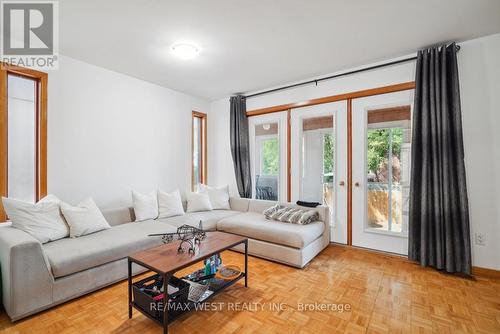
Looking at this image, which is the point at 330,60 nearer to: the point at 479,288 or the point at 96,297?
the point at 479,288

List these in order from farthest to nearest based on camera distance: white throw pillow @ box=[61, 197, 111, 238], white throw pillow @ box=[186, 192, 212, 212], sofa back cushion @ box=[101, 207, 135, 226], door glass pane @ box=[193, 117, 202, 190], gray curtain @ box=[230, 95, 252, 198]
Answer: door glass pane @ box=[193, 117, 202, 190] → gray curtain @ box=[230, 95, 252, 198] → white throw pillow @ box=[186, 192, 212, 212] → sofa back cushion @ box=[101, 207, 135, 226] → white throw pillow @ box=[61, 197, 111, 238]

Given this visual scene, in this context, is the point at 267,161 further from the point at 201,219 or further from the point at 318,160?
the point at 201,219

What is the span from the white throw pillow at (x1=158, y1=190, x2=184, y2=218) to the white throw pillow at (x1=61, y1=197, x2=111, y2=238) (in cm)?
77

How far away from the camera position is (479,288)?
229 cm

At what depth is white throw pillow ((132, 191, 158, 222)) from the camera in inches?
125

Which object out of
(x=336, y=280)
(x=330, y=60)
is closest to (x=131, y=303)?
(x=336, y=280)

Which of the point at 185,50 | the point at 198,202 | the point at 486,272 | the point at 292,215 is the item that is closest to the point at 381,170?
the point at 292,215

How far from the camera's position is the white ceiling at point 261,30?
2.03 meters

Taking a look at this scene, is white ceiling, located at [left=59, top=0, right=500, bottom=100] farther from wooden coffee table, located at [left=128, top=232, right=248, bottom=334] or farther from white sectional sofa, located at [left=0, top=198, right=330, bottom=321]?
wooden coffee table, located at [left=128, top=232, right=248, bottom=334]

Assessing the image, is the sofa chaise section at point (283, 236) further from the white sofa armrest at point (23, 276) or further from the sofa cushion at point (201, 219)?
the white sofa armrest at point (23, 276)

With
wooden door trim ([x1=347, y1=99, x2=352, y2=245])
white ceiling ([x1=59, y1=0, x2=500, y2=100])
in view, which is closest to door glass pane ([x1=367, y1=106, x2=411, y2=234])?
wooden door trim ([x1=347, y1=99, x2=352, y2=245])

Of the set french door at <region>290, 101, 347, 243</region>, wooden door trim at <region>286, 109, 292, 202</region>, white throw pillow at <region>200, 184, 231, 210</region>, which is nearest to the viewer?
french door at <region>290, 101, 347, 243</region>

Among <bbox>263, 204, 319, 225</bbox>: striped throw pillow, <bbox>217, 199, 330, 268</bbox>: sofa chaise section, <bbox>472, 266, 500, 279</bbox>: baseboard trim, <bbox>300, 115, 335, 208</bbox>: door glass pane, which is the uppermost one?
<bbox>300, 115, 335, 208</bbox>: door glass pane

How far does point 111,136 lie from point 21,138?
92cm
